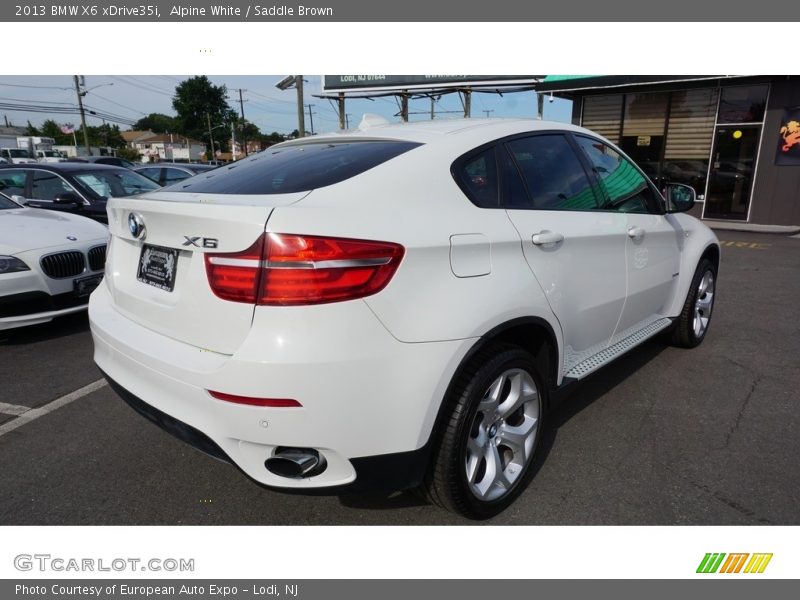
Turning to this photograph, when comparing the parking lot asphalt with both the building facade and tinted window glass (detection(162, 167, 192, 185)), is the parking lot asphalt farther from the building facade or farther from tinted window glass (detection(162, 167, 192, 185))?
the building facade

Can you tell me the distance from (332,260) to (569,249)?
1.39 meters

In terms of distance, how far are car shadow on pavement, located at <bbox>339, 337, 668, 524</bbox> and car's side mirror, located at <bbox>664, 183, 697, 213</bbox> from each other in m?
1.11

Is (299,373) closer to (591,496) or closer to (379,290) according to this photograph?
(379,290)

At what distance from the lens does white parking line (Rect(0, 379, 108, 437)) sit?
3395mm

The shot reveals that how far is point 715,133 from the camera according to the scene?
1369 centimetres

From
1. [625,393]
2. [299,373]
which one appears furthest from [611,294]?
[299,373]

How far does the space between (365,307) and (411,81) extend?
77.3 feet

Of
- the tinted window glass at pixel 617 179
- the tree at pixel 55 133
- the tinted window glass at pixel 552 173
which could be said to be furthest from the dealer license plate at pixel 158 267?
the tree at pixel 55 133

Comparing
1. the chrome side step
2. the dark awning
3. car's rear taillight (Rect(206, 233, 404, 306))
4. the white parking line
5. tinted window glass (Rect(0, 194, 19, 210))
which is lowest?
the white parking line

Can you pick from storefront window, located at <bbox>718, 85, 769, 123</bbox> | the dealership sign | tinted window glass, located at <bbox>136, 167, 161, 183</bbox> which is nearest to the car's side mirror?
tinted window glass, located at <bbox>136, 167, 161, 183</bbox>

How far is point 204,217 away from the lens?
6.68 ft

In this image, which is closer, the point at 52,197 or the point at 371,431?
the point at 371,431

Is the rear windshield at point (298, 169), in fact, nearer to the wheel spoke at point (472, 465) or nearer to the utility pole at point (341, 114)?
the wheel spoke at point (472, 465)

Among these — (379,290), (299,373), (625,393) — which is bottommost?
(625,393)
